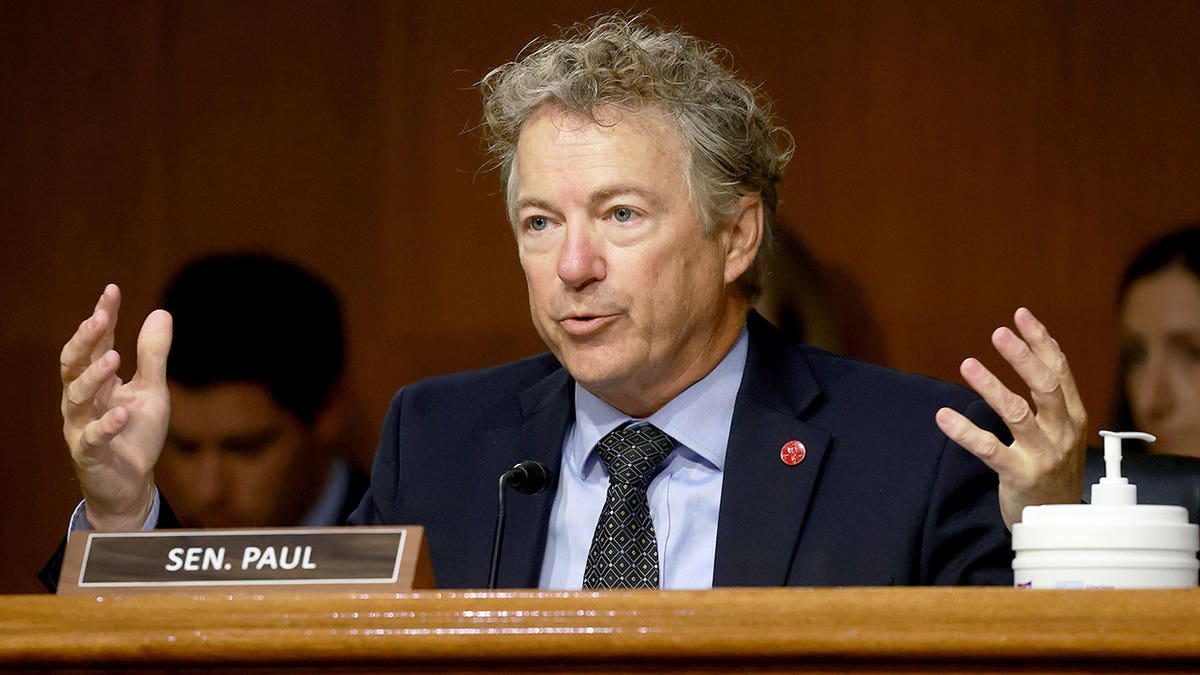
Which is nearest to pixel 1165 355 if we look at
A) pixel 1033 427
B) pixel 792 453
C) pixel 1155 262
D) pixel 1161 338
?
pixel 1161 338

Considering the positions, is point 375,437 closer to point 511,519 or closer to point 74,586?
point 511,519

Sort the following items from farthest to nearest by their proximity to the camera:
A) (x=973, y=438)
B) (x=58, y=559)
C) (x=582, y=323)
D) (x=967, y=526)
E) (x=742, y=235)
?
1. (x=742, y=235)
2. (x=582, y=323)
3. (x=967, y=526)
4. (x=58, y=559)
5. (x=973, y=438)

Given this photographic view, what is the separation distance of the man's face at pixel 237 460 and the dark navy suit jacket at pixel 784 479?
1.25m

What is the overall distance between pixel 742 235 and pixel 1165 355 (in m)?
1.43

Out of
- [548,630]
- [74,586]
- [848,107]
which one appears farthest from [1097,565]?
[848,107]

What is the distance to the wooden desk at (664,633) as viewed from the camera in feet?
3.11

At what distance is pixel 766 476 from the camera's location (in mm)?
1797

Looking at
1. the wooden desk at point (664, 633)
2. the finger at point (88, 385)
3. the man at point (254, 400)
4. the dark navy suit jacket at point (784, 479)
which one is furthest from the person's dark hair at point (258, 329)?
the wooden desk at point (664, 633)

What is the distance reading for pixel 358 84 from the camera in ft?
11.0

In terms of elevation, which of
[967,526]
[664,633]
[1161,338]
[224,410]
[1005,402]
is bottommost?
[664,633]

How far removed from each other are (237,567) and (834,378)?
101 centimetres

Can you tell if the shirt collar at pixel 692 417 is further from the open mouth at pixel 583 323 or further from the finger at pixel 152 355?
the finger at pixel 152 355

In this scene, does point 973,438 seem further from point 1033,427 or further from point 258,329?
point 258,329

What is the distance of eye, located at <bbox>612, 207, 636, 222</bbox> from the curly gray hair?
0.10 meters
